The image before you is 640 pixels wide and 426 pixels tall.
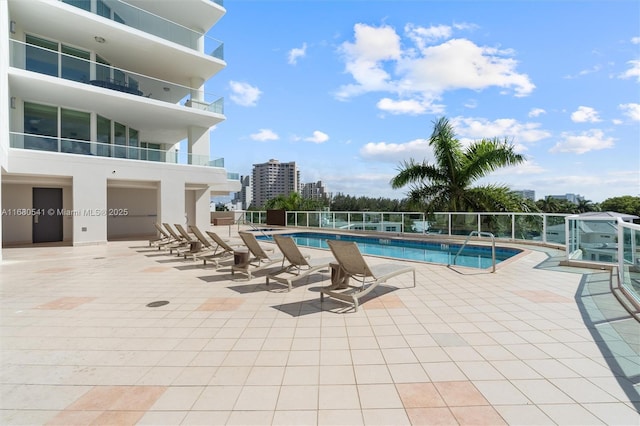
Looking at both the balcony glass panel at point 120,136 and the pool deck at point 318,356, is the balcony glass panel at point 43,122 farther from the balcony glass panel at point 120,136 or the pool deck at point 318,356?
the pool deck at point 318,356

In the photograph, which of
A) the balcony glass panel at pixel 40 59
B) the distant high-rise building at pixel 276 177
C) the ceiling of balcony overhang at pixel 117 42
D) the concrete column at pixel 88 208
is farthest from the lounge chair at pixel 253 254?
the distant high-rise building at pixel 276 177

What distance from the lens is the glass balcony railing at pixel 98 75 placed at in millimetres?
12125

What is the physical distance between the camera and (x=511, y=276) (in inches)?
268

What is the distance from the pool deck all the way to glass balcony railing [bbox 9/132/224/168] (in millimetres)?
9452

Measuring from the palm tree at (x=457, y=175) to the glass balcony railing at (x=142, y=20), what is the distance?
13.4 metres

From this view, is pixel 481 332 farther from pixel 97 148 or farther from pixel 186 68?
pixel 186 68

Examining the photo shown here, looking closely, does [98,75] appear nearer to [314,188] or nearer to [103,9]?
[103,9]

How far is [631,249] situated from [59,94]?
742 inches

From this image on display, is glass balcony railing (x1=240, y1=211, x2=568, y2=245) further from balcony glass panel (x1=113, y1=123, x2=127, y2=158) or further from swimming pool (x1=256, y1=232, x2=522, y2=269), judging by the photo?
balcony glass panel (x1=113, y1=123, x2=127, y2=158)

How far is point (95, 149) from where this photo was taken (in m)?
13.8

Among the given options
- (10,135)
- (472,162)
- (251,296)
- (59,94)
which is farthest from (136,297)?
(472,162)

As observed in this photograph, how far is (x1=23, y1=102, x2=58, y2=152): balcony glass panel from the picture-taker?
12.7m

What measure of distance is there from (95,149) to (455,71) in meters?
15.6

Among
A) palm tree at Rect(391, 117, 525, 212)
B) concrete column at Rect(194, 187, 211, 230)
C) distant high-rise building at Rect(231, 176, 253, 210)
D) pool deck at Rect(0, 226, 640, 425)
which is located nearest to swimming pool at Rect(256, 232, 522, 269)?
palm tree at Rect(391, 117, 525, 212)
